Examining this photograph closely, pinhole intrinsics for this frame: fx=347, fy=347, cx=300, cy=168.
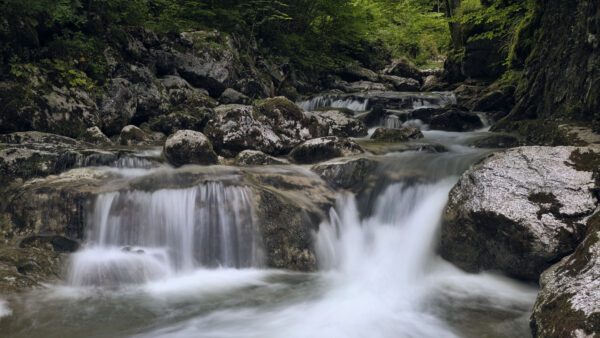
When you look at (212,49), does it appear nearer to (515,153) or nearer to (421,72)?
(515,153)

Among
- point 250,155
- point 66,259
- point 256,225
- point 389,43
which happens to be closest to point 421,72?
point 389,43

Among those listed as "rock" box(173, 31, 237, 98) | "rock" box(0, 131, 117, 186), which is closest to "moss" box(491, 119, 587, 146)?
"rock" box(0, 131, 117, 186)

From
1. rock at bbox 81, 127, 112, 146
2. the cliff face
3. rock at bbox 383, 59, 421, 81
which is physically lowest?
rock at bbox 81, 127, 112, 146

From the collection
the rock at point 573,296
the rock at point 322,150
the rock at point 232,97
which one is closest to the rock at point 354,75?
the rock at point 232,97

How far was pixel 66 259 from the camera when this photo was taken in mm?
4395

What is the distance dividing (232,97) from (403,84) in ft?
38.9

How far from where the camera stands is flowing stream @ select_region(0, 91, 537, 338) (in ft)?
11.5

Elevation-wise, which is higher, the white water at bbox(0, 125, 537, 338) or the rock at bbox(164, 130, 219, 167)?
the rock at bbox(164, 130, 219, 167)

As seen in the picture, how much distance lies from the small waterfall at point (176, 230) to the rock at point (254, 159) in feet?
6.65

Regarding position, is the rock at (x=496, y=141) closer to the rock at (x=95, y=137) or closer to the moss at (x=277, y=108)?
the moss at (x=277, y=108)

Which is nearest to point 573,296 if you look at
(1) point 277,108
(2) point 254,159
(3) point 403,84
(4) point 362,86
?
(2) point 254,159

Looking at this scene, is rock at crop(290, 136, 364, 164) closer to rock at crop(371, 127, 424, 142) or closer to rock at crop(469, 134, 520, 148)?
rock at crop(371, 127, 424, 142)

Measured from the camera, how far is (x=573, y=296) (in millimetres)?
2830

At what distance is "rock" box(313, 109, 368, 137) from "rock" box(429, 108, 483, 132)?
243cm
